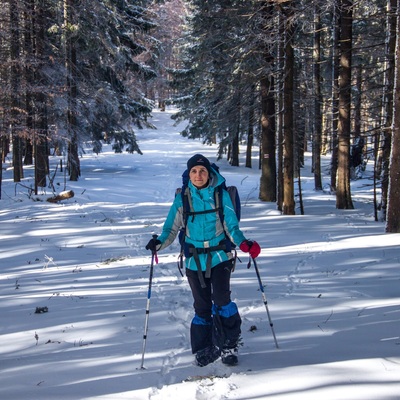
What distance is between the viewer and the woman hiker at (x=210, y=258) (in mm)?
4641

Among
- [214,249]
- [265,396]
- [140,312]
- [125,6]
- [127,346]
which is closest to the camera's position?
[265,396]

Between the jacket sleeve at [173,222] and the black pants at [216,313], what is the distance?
454 mm

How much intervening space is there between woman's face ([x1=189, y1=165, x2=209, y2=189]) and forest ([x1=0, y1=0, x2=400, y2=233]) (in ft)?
22.6

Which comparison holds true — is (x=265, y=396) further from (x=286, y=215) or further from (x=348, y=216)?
(x=348, y=216)

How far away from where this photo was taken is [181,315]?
6.24m

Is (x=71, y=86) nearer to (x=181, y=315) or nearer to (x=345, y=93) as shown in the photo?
(x=345, y=93)

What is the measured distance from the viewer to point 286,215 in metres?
14.9

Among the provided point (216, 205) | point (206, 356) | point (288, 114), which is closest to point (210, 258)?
point (216, 205)

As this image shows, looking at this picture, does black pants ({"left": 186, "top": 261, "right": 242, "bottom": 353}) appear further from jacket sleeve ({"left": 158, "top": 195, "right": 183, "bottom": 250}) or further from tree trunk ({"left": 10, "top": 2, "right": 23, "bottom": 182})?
tree trunk ({"left": 10, "top": 2, "right": 23, "bottom": 182})

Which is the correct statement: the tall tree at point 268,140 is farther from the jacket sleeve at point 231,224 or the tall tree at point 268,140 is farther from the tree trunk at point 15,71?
the jacket sleeve at point 231,224

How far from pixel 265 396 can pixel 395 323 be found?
242 centimetres

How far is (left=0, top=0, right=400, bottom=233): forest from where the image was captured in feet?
46.6

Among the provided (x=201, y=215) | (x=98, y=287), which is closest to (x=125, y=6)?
(x=98, y=287)

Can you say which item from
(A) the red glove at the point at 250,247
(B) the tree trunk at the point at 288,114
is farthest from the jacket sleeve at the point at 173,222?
(B) the tree trunk at the point at 288,114
